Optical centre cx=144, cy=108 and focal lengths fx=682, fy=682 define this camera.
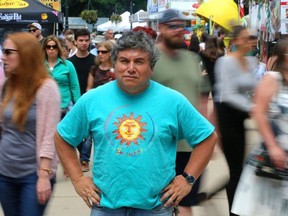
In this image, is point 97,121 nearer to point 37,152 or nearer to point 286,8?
point 37,152

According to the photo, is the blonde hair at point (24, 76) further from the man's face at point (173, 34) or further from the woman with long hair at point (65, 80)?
the woman with long hair at point (65, 80)

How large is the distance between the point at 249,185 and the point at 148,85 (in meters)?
1.39

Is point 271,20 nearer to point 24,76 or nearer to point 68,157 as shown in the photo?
point 24,76

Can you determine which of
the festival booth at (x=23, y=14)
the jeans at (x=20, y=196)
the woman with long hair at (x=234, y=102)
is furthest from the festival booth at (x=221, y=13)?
the festival booth at (x=23, y=14)

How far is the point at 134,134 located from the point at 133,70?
29 cm

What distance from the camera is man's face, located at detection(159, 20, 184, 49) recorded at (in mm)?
4836

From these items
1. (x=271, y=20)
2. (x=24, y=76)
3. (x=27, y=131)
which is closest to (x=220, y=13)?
(x=24, y=76)

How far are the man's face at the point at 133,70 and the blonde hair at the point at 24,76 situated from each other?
86 centimetres

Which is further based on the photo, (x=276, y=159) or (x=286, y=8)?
(x=286, y=8)

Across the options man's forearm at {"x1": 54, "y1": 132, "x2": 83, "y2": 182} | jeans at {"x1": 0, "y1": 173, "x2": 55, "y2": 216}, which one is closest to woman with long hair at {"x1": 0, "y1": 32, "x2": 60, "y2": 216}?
jeans at {"x1": 0, "y1": 173, "x2": 55, "y2": 216}

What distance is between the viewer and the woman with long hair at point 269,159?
4.16 meters

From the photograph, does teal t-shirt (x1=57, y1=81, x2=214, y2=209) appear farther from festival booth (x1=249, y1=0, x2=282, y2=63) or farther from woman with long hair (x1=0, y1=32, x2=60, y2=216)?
festival booth (x1=249, y1=0, x2=282, y2=63)

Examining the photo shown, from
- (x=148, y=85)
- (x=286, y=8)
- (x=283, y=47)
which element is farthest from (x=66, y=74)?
(x=286, y=8)

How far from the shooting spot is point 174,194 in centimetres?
321
